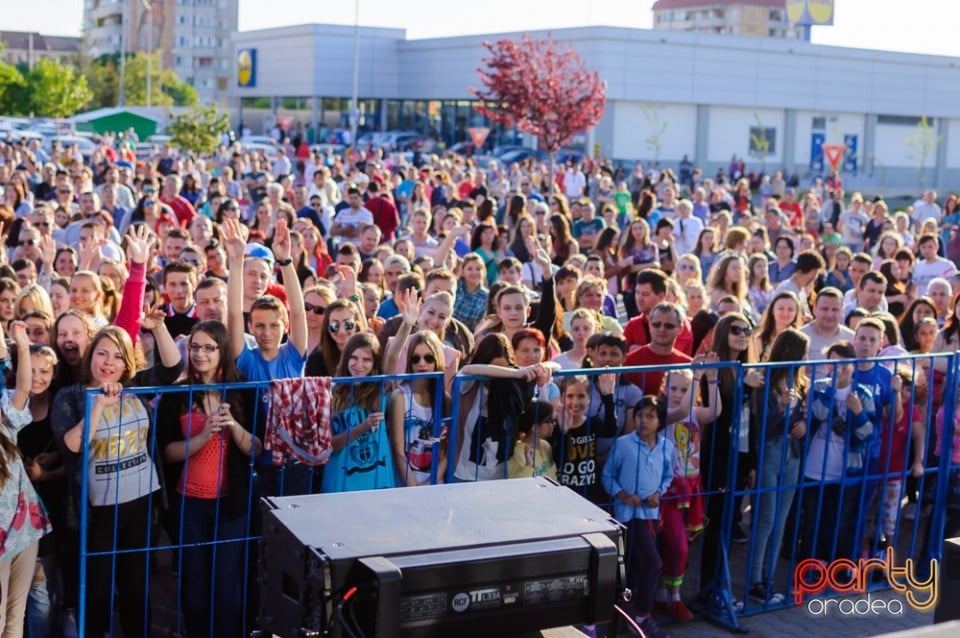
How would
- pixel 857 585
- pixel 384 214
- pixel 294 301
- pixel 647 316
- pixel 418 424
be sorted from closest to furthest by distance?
pixel 418 424 < pixel 294 301 < pixel 857 585 < pixel 647 316 < pixel 384 214

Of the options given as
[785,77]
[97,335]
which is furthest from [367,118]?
[97,335]

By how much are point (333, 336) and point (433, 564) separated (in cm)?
373

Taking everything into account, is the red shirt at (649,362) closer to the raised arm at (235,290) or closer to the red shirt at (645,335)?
the red shirt at (645,335)

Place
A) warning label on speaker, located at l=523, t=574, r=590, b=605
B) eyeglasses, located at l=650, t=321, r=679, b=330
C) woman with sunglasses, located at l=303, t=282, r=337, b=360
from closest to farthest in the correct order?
warning label on speaker, located at l=523, t=574, r=590, b=605, eyeglasses, located at l=650, t=321, r=679, b=330, woman with sunglasses, located at l=303, t=282, r=337, b=360

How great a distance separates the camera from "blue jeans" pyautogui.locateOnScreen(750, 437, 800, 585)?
660cm

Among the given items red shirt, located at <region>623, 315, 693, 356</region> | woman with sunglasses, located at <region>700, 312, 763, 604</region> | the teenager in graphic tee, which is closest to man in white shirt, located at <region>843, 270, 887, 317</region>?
red shirt, located at <region>623, 315, 693, 356</region>

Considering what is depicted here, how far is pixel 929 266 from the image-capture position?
41.5ft

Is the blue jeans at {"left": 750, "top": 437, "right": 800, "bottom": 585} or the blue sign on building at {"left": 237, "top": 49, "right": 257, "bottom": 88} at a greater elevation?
the blue sign on building at {"left": 237, "top": 49, "right": 257, "bottom": 88}

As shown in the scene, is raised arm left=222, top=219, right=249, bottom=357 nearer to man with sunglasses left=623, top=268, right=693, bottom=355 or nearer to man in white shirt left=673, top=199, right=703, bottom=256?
man with sunglasses left=623, top=268, right=693, bottom=355

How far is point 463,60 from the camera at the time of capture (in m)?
60.0

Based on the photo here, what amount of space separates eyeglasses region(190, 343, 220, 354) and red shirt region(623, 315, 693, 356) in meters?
3.30

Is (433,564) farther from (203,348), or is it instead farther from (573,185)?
(573,185)

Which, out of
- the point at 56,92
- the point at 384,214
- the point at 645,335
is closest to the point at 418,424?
the point at 645,335

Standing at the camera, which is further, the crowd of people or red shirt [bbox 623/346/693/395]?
red shirt [bbox 623/346/693/395]
